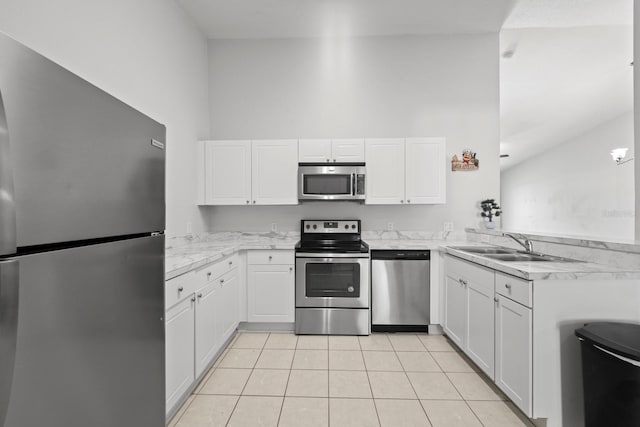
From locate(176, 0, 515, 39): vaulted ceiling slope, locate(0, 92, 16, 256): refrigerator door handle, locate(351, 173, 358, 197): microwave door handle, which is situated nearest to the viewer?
locate(0, 92, 16, 256): refrigerator door handle

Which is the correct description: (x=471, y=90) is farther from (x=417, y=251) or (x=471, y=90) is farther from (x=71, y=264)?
(x=71, y=264)

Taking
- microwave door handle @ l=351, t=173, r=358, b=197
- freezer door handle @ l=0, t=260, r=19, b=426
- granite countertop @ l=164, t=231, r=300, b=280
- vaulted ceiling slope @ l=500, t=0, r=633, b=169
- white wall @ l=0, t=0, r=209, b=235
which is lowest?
granite countertop @ l=164, t=231, r=300, b=280

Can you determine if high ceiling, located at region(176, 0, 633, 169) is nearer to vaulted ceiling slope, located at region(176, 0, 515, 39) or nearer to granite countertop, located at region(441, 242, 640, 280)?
vaulted ceiling slope, located at region(176, 0, 515, 39)

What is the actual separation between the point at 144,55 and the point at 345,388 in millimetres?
2977

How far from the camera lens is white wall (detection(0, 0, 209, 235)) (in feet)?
5.30

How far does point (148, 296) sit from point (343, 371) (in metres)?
1.90

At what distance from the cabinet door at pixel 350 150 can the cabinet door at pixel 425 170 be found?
0.50m

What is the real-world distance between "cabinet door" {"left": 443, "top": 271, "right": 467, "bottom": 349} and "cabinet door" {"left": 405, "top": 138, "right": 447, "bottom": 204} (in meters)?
0.87

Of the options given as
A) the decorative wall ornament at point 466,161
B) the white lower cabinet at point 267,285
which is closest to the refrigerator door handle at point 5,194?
the white lower cabinet at point 267,285

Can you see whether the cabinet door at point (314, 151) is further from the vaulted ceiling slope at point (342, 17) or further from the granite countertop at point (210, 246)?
the vaulted ceiling slope at point (342, 17)

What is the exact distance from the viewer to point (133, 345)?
2.88 ft

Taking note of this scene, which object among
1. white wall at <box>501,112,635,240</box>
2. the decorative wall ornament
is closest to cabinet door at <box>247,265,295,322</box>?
the decorative wall ornament

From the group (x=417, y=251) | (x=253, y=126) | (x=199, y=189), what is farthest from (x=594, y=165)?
(x=199, y=189)

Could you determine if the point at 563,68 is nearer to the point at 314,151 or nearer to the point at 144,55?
the point at 314,151
